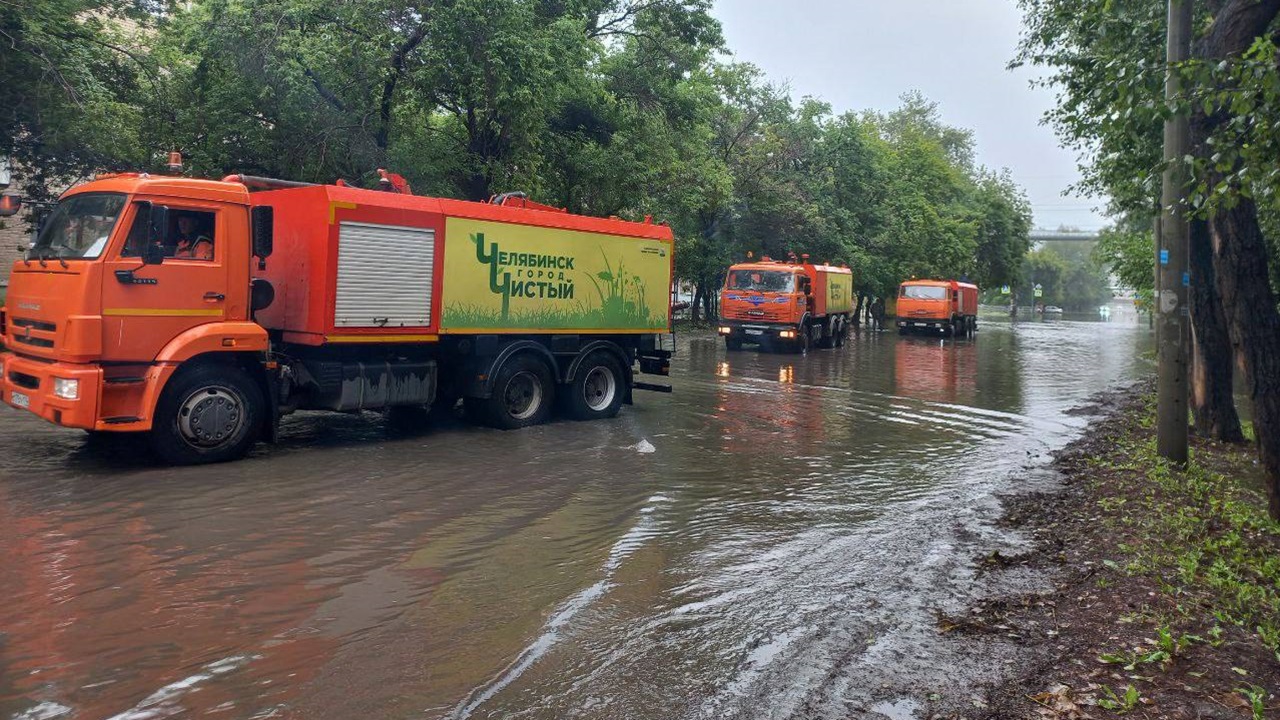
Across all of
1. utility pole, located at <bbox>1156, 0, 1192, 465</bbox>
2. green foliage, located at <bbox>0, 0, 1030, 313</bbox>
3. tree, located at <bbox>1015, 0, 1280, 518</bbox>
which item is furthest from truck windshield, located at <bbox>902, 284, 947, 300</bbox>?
utility pole, located at <bbox>1156, 0, 1192, 465</bbox>

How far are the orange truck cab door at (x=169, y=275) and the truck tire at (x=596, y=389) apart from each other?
4889 mm

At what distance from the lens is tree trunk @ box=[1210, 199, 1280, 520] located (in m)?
8.02

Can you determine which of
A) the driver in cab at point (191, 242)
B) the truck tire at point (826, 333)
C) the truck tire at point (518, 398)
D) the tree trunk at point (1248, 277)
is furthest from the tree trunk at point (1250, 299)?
the truck tire at point (826, 333)

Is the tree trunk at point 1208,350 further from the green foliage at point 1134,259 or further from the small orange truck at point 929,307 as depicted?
the small orange truck at point 929,307

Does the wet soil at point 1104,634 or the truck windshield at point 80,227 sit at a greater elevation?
the truck windshield at point 80,227

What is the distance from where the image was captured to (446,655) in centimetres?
472

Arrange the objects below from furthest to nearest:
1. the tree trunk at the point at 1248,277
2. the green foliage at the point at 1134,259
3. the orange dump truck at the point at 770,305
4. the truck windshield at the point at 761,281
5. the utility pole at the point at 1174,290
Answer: the truck windshield at the point at 761,281 < the orange dump truck at the point at 770,305 < the green foliage at the point at 1134,259 < the utility pole at the point at 1174,290 < the tree trunk at the point at 1248,277

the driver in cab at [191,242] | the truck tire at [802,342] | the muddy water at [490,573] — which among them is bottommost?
the muddy water at [490,573]

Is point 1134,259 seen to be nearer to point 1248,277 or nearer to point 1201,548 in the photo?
point 1248,277

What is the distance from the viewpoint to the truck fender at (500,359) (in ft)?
38.3

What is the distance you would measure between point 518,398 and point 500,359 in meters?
0.82

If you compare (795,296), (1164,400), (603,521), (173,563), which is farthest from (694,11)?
(173,563)

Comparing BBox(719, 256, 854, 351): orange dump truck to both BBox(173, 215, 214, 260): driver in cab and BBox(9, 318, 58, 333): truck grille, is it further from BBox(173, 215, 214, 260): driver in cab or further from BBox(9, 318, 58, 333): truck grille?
BBox(9, 318, 58, 333): truck grille

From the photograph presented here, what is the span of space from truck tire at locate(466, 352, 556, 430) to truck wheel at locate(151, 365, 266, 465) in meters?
3.10
